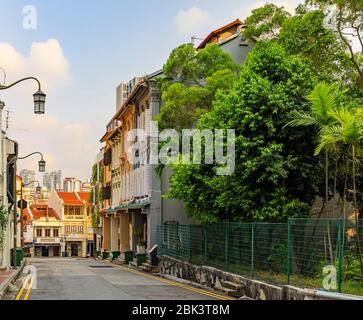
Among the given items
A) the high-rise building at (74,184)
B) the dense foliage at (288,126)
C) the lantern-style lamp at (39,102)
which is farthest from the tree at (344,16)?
the high-rise building at (74,184)

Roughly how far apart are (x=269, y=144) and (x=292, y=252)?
16.1 feet

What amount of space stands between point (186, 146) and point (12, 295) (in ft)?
35.6

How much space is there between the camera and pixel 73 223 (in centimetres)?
9662

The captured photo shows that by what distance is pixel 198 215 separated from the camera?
24922 mm

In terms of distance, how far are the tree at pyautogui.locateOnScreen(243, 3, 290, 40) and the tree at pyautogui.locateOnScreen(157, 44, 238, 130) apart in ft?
6.37

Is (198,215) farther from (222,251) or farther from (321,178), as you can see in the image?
(321,178)

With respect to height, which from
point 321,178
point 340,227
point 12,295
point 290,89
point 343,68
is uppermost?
point 343,68

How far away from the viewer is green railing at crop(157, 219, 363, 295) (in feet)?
48.7

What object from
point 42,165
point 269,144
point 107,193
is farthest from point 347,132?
point 107,193

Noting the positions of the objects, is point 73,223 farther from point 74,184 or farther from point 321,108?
point 321,108

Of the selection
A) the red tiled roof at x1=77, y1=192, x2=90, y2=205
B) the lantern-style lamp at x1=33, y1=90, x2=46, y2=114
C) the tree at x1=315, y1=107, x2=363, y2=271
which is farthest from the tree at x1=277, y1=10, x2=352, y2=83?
the red tiled roof at x1=77, y1=192, x2=90, y2=205

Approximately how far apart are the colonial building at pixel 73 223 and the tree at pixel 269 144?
249 ft

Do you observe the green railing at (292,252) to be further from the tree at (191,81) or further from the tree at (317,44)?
the tree at (317,44)
